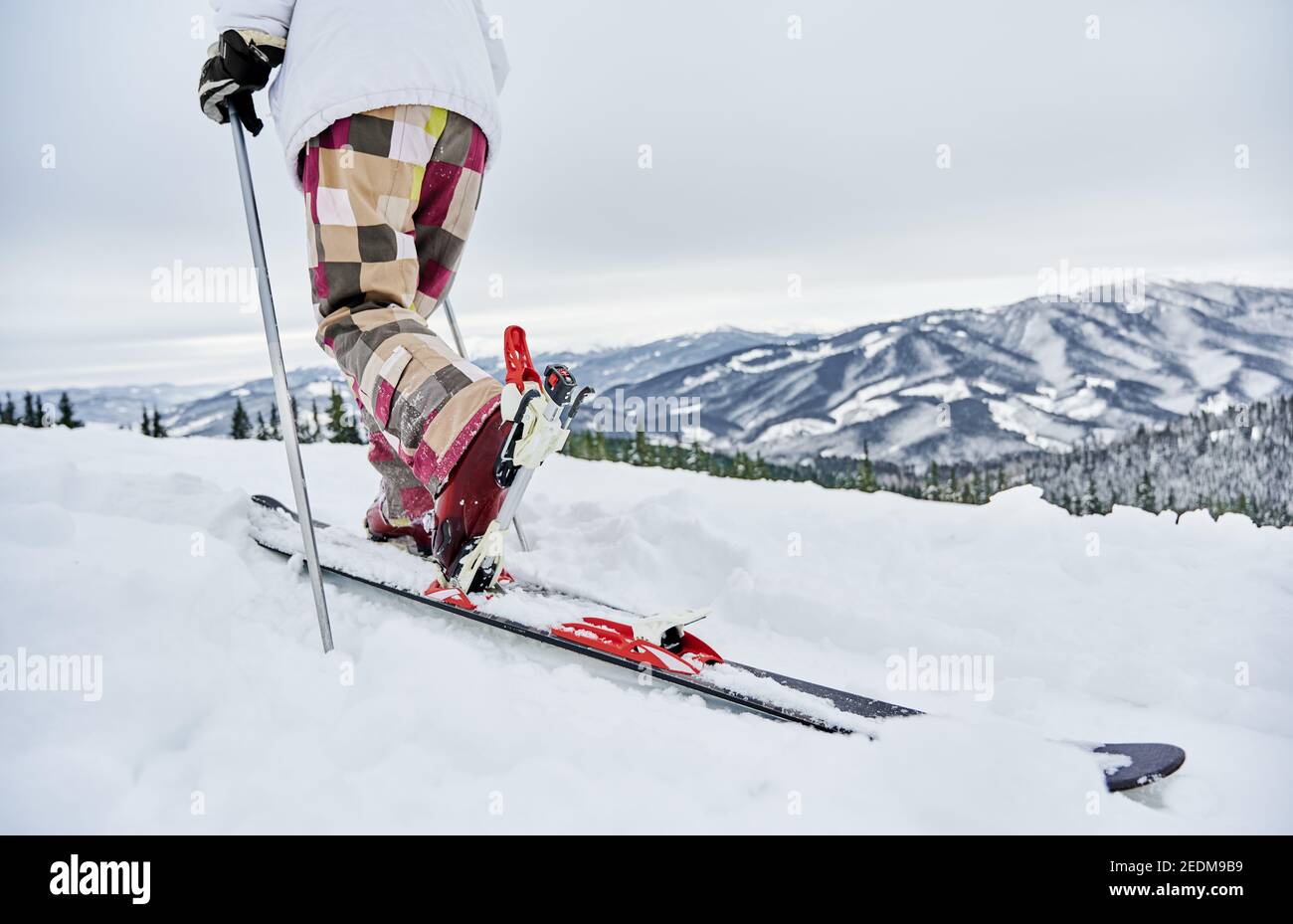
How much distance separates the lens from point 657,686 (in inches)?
74.8

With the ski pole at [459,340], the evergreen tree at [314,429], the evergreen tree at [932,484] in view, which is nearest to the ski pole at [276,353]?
the ski pole at [459,340]

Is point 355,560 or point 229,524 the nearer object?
point 355,560

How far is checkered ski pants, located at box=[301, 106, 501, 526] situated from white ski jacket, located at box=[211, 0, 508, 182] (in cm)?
6

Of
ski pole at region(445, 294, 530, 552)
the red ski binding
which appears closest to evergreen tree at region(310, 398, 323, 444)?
ski pole at region(445, 294, 530, 552)

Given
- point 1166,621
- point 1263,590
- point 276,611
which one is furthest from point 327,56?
point 1263,590

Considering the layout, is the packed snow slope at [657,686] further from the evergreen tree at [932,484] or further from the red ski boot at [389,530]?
the evergreen tree at [932,484]

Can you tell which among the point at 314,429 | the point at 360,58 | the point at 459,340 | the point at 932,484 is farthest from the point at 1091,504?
the point at 360,58

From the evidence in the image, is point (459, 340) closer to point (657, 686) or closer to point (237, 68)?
point (237, 68)

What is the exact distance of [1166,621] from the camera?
2551 mm

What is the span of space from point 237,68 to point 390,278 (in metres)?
0.79

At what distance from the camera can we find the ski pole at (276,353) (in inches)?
83.1

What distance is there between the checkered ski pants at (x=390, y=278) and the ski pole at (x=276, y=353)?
16 cm
